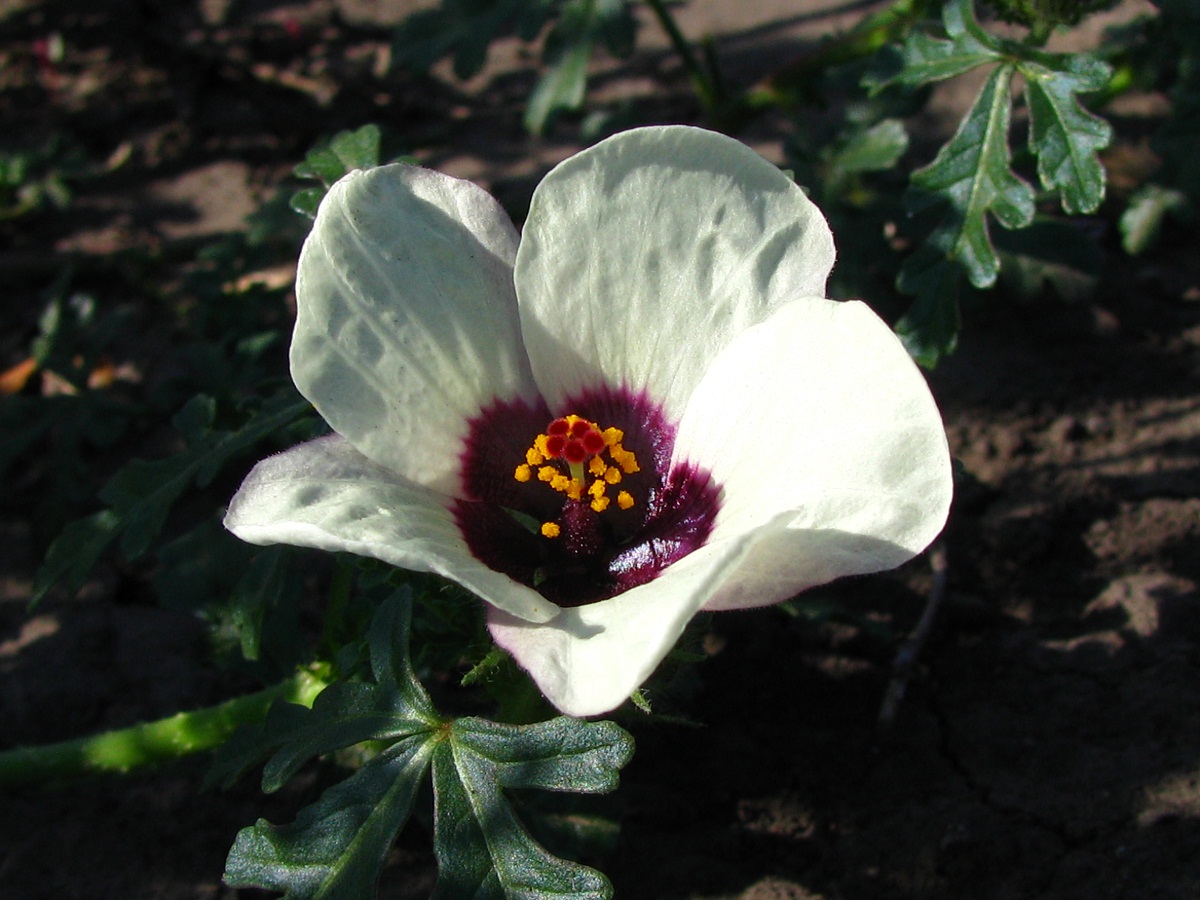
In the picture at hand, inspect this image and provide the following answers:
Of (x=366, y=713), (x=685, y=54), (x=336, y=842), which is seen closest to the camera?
(x=336, y=842)

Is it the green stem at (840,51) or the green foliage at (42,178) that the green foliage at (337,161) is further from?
the green foliage at (42,178)

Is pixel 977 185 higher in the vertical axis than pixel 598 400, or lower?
lower

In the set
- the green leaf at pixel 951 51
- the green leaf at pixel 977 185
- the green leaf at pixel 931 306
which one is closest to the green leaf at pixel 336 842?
the green leaf at pixel 931 306

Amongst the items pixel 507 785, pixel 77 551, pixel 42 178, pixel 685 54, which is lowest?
pixel 685 54

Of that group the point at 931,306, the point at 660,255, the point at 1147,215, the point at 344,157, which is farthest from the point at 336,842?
the point at 1147,215

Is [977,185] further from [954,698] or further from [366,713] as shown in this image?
[366,713]

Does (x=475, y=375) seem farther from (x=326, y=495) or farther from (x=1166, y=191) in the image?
(x=1166, y=191)
